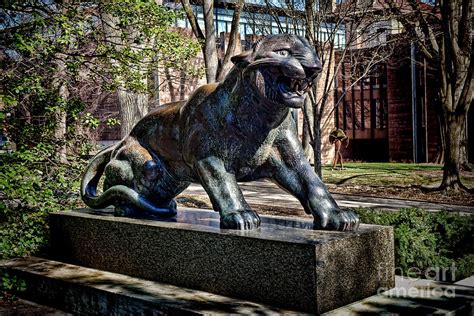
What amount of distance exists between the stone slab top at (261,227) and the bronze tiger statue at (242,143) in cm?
12

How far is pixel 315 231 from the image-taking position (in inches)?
166

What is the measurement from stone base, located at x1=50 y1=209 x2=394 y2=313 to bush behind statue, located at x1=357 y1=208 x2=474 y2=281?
2.03 metres

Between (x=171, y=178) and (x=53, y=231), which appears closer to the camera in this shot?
(x=171, y=178)

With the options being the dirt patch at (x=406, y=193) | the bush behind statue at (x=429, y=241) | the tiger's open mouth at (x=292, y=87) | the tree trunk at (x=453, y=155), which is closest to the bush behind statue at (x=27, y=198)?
the tiger's open mouth at (x=292, y=87)

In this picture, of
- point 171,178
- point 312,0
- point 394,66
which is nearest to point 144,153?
point 171,178

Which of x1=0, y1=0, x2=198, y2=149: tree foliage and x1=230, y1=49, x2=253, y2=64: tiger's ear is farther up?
x1=0, y1=0, x2=198, y2=149: tree foliage

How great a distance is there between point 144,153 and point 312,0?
8659 millimetres

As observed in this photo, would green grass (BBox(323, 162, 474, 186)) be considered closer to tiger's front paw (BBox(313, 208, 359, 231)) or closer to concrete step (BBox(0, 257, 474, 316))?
concrete step (BBox(0, 257, 474, 316))

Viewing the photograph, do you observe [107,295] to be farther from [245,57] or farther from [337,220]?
[245,57]

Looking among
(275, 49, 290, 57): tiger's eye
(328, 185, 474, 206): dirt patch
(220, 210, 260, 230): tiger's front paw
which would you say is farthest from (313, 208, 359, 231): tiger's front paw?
(328, 185, 474, 206): dirt patch

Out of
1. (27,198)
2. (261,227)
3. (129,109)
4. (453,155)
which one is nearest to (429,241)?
(261,227)

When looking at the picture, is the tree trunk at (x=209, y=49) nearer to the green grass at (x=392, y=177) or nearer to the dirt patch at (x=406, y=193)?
the dirt patch at (x=406, y=193)

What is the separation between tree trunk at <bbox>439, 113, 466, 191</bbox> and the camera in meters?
14.6

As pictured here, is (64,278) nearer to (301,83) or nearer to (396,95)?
(301,83)
